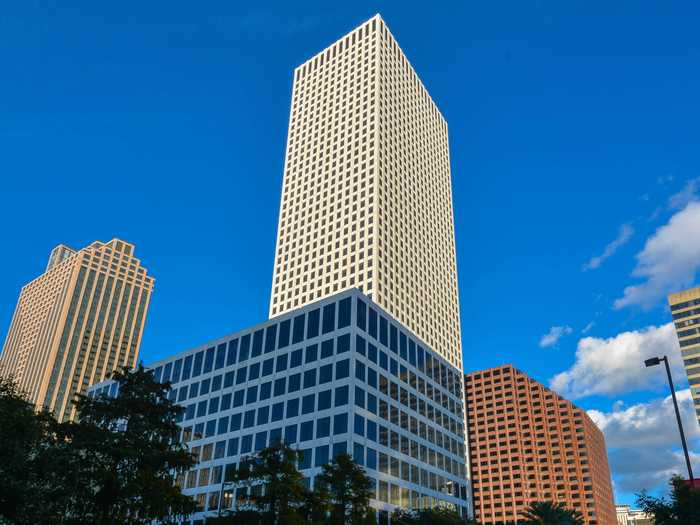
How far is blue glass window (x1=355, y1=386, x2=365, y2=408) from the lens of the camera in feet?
249

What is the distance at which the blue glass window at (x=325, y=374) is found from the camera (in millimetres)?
79062

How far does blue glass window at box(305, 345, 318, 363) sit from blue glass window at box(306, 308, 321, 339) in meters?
1.72

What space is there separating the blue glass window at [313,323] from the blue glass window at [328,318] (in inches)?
48.3

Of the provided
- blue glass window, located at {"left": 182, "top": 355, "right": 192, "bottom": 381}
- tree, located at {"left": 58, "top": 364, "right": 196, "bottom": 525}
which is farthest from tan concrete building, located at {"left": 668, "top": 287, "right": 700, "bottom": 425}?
tree, located at {"left": 58, "top": 364, "right": 196, "bottom": 525}

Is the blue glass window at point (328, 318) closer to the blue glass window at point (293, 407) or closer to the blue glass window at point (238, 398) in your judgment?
the blue glass window at point (293, 407)

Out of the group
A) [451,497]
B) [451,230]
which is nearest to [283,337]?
[451,497]

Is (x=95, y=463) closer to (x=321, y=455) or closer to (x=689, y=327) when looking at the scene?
(x=321, y=455)

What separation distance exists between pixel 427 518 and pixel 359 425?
43.4 feet

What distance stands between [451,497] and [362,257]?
53.6 m

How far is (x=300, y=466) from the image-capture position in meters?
75.1

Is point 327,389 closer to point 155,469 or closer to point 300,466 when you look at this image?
point 300,466

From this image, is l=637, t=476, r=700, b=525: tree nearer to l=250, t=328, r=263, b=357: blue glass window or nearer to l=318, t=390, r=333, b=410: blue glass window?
l=318, t=390, r=333, b=410: blue glass window

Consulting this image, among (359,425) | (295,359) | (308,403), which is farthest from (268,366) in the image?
(359,425)

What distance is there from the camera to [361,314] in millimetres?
82750
